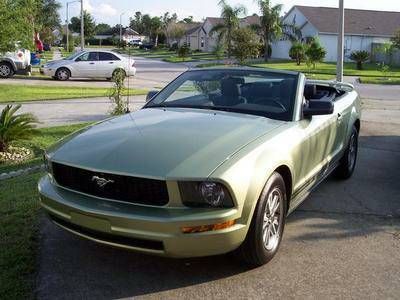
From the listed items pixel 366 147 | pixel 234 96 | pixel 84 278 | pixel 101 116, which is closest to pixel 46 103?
pixel 101 116

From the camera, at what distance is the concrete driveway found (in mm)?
3793

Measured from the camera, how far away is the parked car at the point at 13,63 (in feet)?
78.2

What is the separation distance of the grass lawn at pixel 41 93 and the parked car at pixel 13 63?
4.93 metres

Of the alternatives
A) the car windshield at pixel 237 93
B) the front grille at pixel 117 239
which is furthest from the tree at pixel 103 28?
the front grille at pixel 117 239

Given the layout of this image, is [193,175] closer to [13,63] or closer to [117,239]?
[117,239]

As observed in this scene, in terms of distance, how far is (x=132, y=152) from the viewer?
12.8ft

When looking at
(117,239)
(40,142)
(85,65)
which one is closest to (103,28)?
(85,65)

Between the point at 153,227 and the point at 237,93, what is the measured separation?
7.22ft

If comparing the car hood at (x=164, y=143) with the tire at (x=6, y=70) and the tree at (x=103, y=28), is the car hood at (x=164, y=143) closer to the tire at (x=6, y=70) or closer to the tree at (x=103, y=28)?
the tire at (x=6, y=70)

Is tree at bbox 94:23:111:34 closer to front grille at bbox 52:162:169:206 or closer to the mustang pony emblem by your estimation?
front grille at bbox 52:162:169:206

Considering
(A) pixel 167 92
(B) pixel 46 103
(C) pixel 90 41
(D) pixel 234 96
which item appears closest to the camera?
(D) pixel 234 96

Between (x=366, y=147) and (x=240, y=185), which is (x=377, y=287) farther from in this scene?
(x=366, y=147)

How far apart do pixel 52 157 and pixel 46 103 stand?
11.5 m

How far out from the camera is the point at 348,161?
692cm
